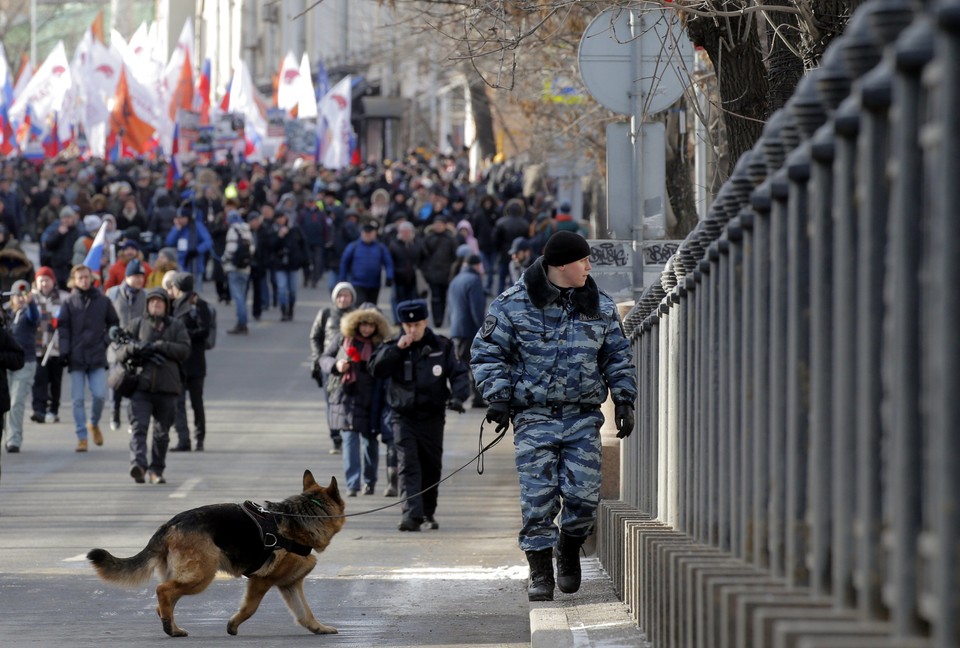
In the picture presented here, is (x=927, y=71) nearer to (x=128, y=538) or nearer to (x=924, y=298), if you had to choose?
(x=924, y=298)

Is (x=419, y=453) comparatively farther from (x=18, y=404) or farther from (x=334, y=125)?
(x=334, y=125)

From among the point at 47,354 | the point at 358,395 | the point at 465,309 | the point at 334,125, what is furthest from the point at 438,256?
the point at 334,125

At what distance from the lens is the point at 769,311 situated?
4523 millimetres

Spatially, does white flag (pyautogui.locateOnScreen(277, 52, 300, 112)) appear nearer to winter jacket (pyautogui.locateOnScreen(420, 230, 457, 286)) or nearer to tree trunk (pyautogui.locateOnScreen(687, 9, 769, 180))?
winter jacket (pyautogui.locateOnScreen(420, 230, 457, 286))

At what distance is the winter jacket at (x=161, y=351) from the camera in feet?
50.6

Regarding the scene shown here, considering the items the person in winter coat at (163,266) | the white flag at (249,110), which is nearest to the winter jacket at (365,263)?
the person in winter coat at (163,266)

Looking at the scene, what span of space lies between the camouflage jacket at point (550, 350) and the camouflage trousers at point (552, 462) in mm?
70

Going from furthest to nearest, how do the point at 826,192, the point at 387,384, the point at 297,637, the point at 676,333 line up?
the point at 387,384 → the point at 297,637 → the point at 676,333 → the point at 826,192

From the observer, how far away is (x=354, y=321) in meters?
→ 14.5

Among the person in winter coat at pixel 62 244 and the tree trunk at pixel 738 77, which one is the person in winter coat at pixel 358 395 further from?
the person in winter coat at pixel 62 244

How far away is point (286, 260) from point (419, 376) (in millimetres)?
17092

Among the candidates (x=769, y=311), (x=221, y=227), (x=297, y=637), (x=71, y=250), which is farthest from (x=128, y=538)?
(x=221, y=227)

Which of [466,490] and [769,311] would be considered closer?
[769,311]

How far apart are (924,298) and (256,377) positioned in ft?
69.0
